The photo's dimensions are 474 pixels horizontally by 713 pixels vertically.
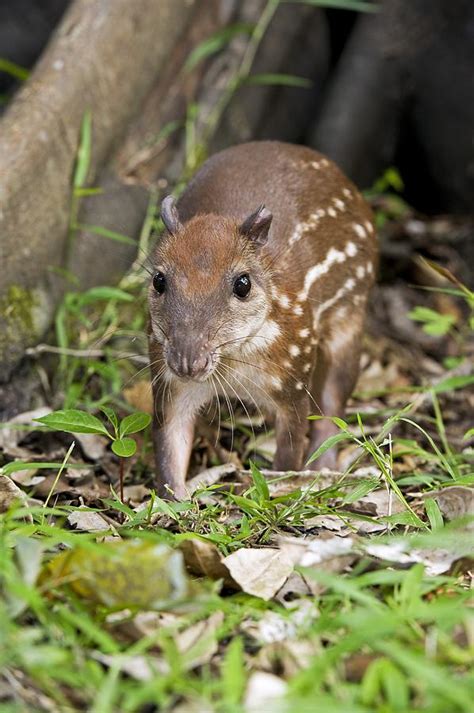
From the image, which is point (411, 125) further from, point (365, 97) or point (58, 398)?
point (58, 398)

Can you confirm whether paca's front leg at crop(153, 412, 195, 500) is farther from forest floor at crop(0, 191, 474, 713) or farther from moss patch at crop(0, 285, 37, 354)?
moss patch at crop(0, 285, 37, 354)

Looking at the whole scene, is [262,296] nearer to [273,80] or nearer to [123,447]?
[123,447]

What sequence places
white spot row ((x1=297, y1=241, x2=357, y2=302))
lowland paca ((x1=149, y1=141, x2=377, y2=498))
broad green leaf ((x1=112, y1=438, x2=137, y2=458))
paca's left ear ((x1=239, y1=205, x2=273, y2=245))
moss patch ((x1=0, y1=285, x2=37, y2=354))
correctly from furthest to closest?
moss patch ((x1=0, y1=285, x2=37, y2=354))
white spot row ((x1=297, y1=241, x2=357, y2=302))
paca's left ear ((x1=239, y1=205, x2=273, y2=245))
lowland paca ((x1=149, y1=141, x2=377, y2=498))
broad green leaf ((x1=112, y1=438, x2=137, y2=458))

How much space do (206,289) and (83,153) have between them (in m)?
1.70

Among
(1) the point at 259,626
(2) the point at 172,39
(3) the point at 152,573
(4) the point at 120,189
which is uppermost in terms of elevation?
(2) the point at 172,39

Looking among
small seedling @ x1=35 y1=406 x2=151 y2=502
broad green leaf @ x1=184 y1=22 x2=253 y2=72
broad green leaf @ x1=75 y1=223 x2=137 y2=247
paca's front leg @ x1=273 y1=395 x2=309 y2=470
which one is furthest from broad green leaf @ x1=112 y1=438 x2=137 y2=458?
broad green leaf @ x1=184 y1=22 x2=253 y2=72

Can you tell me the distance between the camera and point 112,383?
4363 millimetres

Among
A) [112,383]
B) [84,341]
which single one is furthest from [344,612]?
[84,341]

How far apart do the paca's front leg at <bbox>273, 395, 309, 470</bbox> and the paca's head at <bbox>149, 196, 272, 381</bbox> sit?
362 millimetres

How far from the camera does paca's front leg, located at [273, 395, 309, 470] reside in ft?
12.1

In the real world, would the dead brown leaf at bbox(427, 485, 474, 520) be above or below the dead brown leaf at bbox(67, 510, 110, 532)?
above

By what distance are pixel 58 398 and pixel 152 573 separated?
216 cm

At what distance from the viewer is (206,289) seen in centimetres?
325

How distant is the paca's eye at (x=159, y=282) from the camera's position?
3.34 meters
